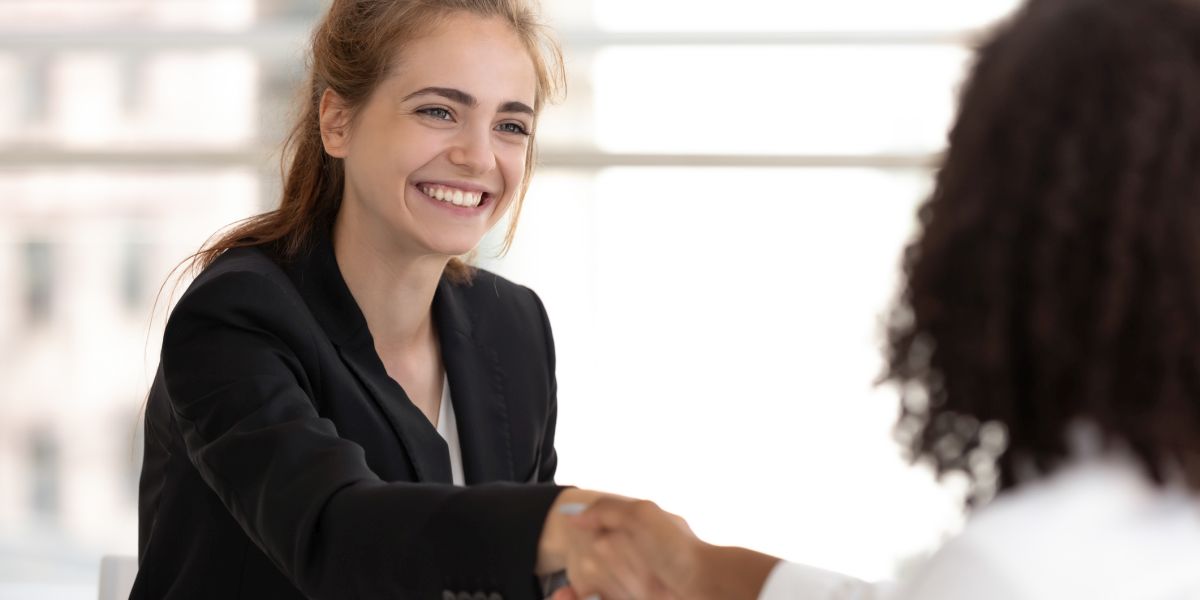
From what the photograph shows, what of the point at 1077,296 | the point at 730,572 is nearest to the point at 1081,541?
the point at 1077,296

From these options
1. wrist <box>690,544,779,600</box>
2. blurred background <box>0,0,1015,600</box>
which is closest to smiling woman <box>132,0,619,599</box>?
wrist <box>690,544,779,600</box>

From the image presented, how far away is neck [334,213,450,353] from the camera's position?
74.5 inches

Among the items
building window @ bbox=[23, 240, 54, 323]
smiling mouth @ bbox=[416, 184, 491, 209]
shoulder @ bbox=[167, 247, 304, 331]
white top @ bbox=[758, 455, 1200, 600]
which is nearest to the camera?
white top @ bbox=[758, 455, 1200, 600]

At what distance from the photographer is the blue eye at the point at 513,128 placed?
6.38 feet

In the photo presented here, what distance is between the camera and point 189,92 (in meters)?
4.09

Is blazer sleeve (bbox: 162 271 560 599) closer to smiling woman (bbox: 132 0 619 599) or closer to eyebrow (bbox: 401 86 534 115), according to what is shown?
smiling woman (bbox: 132 0 619 599)

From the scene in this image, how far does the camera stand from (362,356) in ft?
5.96

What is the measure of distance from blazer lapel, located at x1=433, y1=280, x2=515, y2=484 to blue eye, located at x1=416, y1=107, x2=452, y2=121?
0.28m

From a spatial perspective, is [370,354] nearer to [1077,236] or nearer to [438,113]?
[438,113]

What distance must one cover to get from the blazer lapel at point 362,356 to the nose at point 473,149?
0.22 metres

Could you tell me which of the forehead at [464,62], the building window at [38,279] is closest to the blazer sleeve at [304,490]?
the forehead at [464,62]

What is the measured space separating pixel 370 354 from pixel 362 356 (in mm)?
14

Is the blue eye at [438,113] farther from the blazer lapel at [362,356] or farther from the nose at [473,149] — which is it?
the blazer lapel at [362,356]

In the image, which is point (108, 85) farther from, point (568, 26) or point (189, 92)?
point (568, 26)
